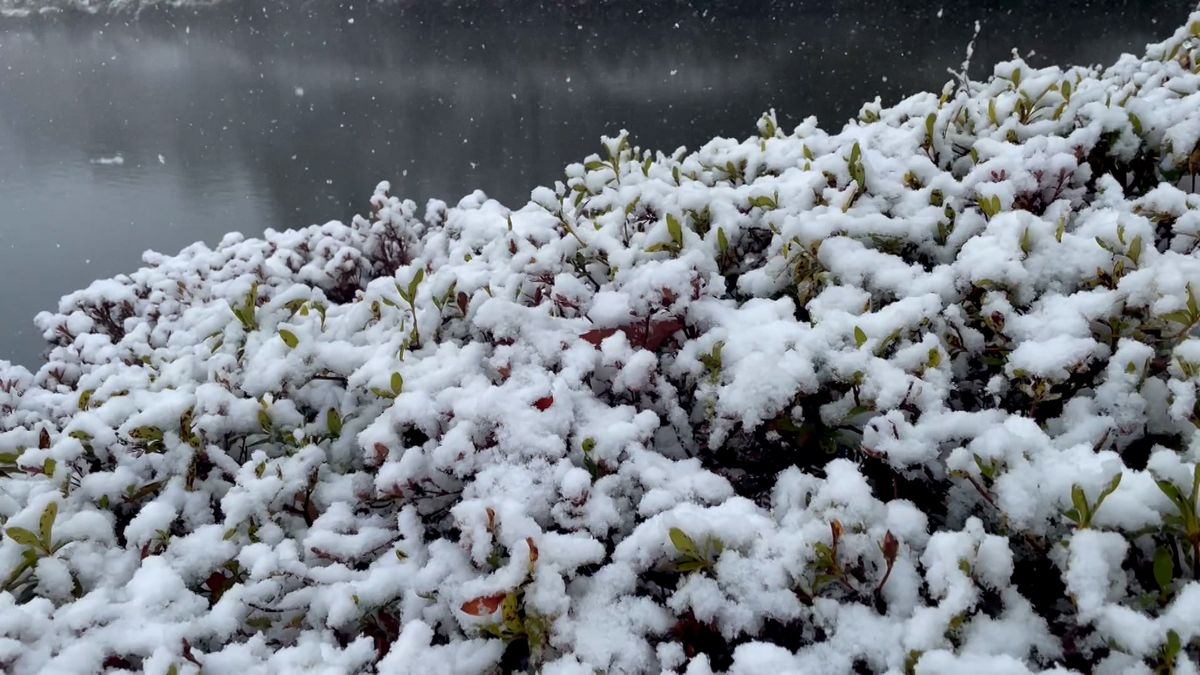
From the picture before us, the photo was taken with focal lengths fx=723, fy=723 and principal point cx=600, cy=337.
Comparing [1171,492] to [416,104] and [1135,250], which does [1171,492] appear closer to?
[1135,250]

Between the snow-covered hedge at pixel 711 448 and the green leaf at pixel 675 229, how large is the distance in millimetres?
10

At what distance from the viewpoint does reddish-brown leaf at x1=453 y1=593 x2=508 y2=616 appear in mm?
1301

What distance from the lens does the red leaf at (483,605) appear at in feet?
4.27

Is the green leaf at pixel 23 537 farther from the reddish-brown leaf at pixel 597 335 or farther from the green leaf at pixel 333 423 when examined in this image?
the reddish-brown leaf at pixel 597 335

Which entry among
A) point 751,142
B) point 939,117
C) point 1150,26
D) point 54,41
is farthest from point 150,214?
point 54,41

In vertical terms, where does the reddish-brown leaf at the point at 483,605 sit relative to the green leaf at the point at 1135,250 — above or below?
below

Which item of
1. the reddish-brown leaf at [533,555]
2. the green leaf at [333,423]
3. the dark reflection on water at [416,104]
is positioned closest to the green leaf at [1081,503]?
the reddish-brown leaf at [533,555]

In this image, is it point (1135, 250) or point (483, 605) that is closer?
point (483, 605)

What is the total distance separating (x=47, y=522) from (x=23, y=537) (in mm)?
55

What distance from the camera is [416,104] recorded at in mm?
15359

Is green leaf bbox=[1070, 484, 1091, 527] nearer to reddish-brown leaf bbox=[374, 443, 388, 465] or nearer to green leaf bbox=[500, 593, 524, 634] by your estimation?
green leaf bbox=[500, 593, 524, 634]

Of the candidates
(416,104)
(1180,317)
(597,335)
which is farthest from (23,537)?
(416,104)

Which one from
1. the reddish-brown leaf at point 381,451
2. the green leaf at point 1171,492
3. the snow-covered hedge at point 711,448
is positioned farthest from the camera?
the reddish-brown leaf at point 381,451

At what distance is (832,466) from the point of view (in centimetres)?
142
